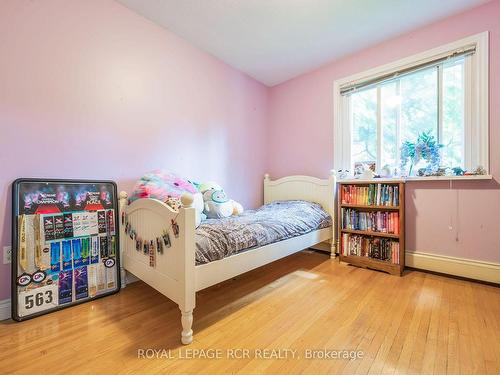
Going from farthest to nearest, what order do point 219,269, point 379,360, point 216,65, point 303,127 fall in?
point 303,127 → point 216,65 → point 219,269 → point 379,360

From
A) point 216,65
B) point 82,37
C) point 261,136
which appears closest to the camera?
point 82,37

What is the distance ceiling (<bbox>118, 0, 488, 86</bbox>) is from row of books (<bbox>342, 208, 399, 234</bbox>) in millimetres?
1782

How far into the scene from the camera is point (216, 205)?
2.17m

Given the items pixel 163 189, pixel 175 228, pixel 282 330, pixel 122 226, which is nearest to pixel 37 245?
pixel 122 226

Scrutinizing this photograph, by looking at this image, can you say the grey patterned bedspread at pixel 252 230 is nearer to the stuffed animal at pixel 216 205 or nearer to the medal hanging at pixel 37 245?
the stuffed animal at pixel 216 205

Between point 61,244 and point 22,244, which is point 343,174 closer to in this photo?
point 61,244

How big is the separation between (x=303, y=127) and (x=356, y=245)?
5.36 ft

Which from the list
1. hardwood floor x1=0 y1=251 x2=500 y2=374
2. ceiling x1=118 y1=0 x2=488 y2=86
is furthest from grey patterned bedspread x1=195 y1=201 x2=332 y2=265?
ceiling x1=118 y1=0 x2=488 y2=86

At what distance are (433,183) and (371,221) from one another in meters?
0.65

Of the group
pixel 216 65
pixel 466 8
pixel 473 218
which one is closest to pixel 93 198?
pixel 216 65

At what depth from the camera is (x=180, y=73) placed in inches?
94.4

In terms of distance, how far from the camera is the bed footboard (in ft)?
4.03

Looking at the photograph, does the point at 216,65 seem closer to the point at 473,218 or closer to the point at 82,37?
the point at 82,37

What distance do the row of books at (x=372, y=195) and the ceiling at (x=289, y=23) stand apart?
152 cm
